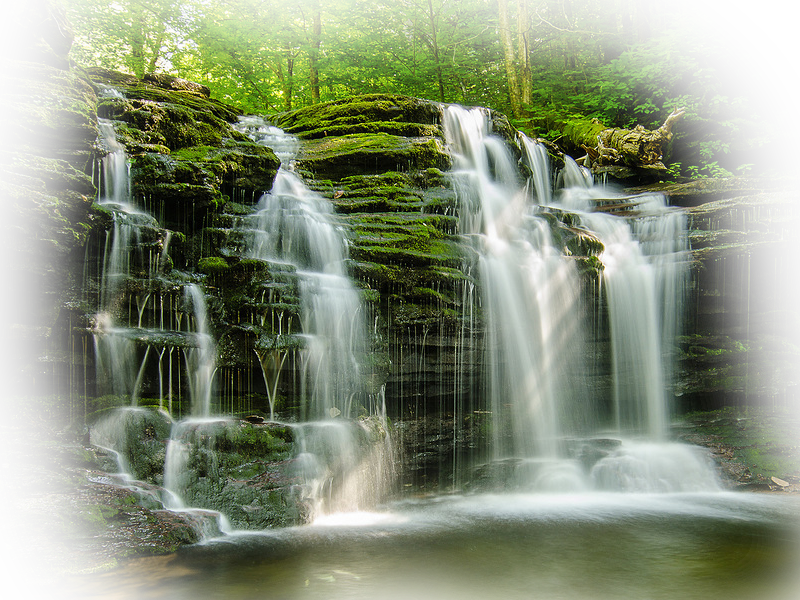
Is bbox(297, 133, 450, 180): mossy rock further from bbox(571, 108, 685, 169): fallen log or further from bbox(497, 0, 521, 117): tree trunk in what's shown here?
bbox(497, 0, 521, 117): tree trunk

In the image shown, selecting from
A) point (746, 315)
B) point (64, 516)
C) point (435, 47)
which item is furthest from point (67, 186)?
point (435, 47)

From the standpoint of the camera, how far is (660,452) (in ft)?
30.5

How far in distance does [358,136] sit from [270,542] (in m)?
8.64

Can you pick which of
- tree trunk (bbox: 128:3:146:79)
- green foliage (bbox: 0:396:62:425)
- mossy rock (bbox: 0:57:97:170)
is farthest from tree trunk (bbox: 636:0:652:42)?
green foliage (bbox: 0:396:62:425)

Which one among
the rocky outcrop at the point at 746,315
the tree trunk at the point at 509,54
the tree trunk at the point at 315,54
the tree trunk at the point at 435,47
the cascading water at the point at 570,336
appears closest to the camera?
the cascading water at the point at 570,336

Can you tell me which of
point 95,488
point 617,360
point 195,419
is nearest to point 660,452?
point 617,360

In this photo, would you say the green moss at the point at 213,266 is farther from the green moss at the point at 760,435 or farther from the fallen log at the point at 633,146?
the fallen log at the point at 633,146

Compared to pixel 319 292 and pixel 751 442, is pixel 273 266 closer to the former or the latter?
pixel 319 292

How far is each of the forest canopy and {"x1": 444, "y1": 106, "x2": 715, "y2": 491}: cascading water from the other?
5592 mm

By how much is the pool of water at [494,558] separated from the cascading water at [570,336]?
1.30 metres

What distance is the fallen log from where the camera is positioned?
14336 mm

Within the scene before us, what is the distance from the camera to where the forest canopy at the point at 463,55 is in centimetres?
1516

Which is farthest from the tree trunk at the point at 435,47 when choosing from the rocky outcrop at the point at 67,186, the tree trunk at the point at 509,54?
the rocky outcrop at the point at 67,186

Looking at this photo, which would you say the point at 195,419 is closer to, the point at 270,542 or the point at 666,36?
the point at 270,542
